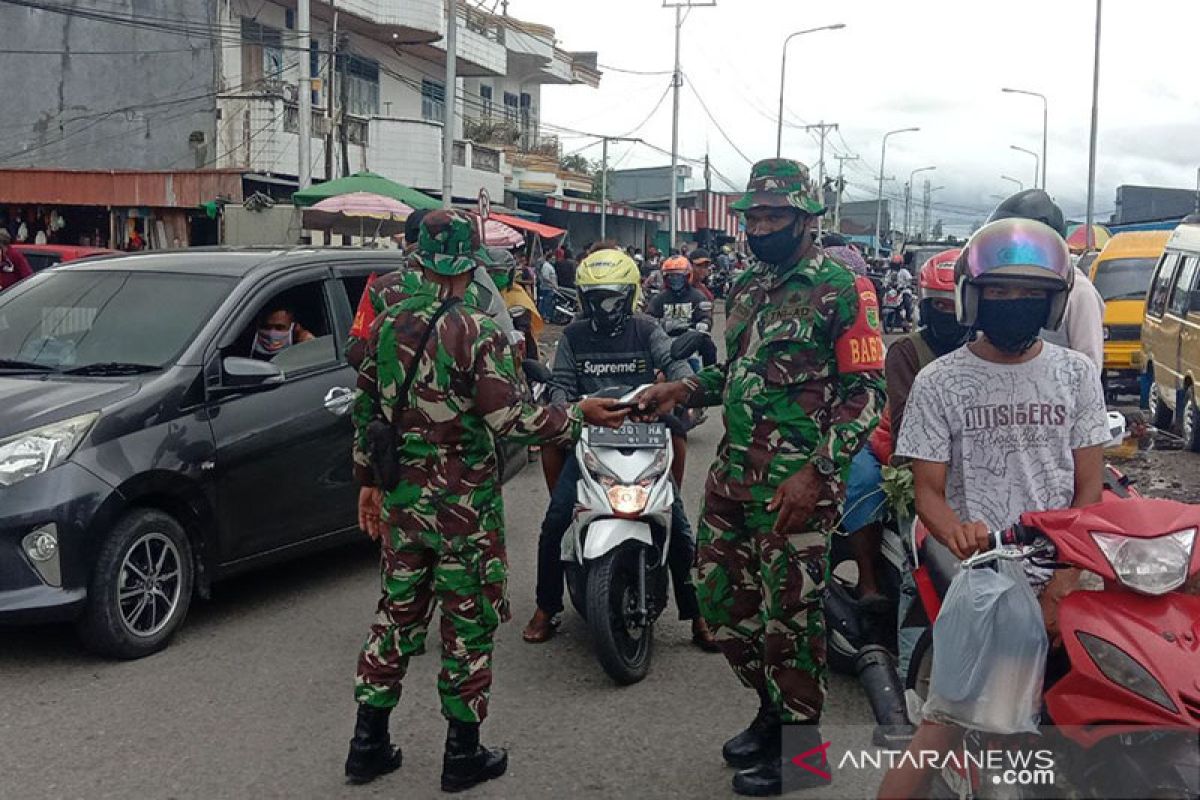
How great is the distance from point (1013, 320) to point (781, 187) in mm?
1236

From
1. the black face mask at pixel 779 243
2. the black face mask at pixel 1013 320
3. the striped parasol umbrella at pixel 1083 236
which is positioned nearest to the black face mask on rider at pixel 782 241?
the black face mask at pixel 779 243

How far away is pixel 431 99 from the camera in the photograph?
34.4 m

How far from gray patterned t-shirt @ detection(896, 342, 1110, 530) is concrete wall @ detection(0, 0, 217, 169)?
24.1 meters

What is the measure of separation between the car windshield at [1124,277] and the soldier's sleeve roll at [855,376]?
13.3 metres

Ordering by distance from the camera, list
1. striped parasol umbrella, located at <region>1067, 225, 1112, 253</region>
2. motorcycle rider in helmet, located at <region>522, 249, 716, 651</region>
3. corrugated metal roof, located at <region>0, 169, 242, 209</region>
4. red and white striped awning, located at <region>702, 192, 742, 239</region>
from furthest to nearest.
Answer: red and white striped awning, located at <region>702, 192, 742, 239</region> → striped parasol umbrella, located at <region>1067, 225, 1112, 253</region> → corrugated metal roof, located at <region>0, 169, 242, 209</region> → motorcycle rider in helmet, located at <region>522, 249, 716, 651</region>

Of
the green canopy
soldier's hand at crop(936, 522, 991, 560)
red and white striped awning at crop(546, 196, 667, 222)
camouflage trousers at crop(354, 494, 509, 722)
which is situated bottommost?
camouflage trousers at crop(354, 494, 509, 722)

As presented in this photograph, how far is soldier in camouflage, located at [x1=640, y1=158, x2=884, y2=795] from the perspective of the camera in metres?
4.02

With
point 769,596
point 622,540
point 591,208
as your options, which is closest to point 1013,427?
point 769,596

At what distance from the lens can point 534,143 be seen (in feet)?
137

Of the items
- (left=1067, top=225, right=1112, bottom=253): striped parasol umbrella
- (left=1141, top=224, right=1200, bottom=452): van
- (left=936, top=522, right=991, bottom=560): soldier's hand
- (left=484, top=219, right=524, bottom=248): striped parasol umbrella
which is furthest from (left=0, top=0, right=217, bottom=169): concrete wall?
(left=936, top=522, right=991, bottom=560): soldier's hand

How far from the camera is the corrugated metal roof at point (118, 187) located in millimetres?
21891

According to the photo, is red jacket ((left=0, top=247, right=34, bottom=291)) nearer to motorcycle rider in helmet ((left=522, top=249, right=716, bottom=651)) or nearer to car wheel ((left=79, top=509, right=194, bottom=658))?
car wheel ((left=79, top=509, right=194, bottom=658))

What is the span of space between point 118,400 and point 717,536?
282cm

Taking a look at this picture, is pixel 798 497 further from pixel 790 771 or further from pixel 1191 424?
pixel 1191 424
